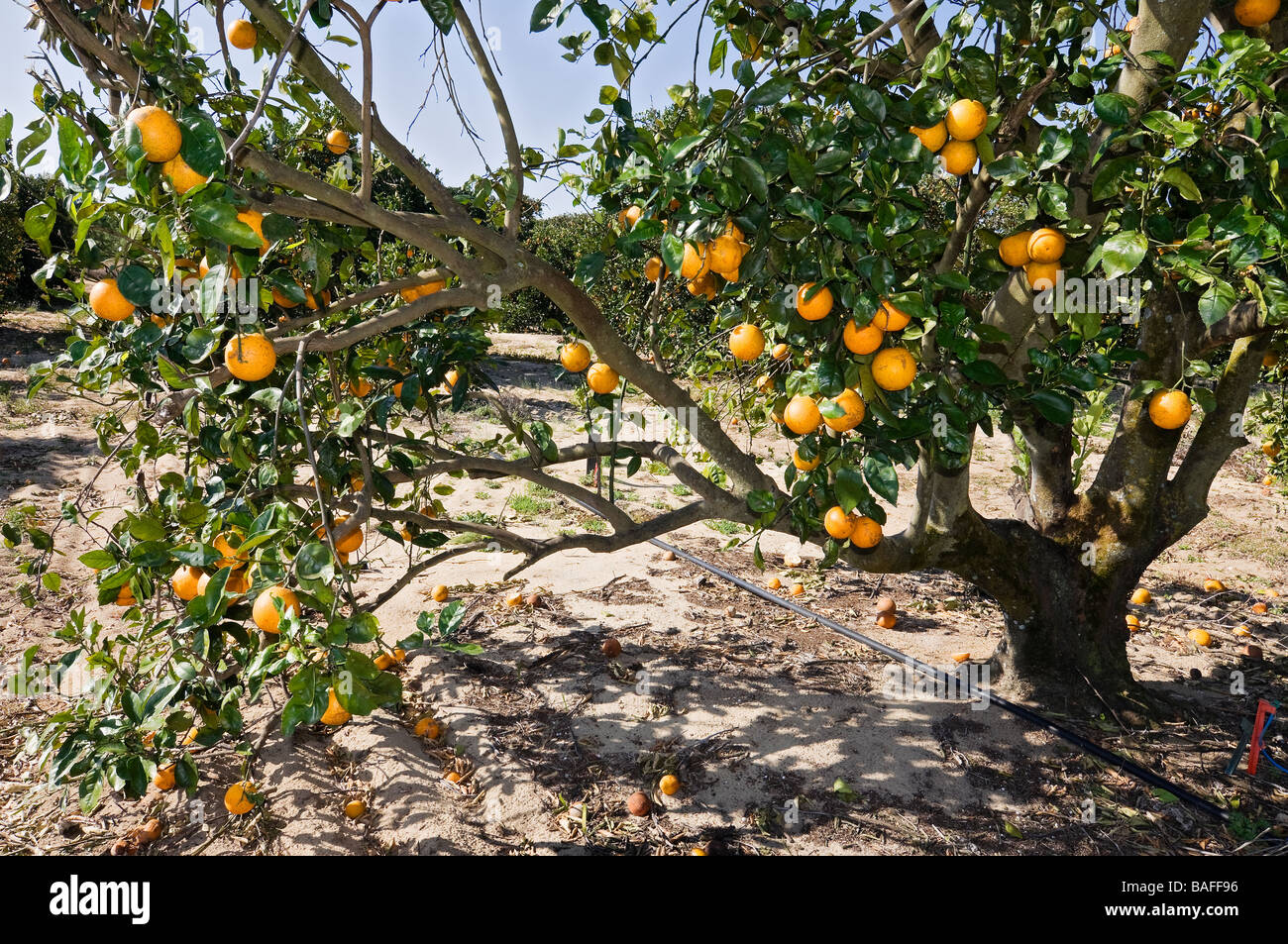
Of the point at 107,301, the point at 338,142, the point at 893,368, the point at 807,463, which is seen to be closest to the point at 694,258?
the point at 893,368

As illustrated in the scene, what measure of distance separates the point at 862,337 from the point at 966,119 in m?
0.55

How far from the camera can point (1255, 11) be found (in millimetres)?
1917

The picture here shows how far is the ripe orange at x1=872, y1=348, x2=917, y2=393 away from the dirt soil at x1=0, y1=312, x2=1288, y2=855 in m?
1.59

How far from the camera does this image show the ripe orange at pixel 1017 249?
5.98 feet

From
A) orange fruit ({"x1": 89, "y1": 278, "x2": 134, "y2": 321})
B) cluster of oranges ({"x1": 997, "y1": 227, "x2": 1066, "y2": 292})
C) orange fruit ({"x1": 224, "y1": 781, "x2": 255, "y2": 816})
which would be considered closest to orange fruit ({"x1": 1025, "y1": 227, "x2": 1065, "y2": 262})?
cluster of oranges ({"x1": 997, "y1": 227, "x2": 1066, "y2": 292})

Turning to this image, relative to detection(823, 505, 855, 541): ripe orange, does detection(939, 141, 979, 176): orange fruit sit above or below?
above

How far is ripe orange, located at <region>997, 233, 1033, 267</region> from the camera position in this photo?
5.98 ft

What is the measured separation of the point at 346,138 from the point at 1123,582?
11.2 feet

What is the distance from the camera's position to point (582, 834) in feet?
7.74

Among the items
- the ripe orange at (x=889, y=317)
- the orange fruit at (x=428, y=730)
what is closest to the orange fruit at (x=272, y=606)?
the ripe orange at (x=889, y=317)

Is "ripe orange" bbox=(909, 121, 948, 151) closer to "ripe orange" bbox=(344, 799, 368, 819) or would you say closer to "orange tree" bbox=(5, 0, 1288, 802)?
"orange tree" bbox=(5, 0, 1288, 802)

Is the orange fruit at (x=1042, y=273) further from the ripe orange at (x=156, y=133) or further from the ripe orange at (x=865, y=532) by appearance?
the ripe orange at (x=156, y=133)

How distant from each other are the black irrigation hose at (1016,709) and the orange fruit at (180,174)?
3.15 meters
